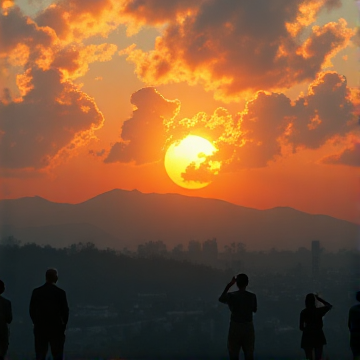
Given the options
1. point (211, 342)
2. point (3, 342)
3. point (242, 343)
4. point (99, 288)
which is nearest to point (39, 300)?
point (3, 342)

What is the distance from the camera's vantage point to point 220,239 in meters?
158

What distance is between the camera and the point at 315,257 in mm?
145875

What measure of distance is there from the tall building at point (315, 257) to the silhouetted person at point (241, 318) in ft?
376

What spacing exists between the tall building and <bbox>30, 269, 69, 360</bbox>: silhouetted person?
11534cm

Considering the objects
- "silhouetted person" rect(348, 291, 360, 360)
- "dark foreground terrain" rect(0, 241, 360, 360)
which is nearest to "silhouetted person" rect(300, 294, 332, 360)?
"silhouetted person" rect(348, 291, 360, 360)

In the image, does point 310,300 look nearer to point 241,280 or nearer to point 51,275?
point 241,280

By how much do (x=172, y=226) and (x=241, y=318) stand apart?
150 meters

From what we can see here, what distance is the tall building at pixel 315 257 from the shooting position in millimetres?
128250

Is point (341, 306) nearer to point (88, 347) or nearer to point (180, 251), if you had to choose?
point (88, 347)

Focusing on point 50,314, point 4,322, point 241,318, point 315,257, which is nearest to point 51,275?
point 50,314

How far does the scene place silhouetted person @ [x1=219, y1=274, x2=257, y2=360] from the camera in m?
11.5

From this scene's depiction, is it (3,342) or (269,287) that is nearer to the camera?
(3,342)

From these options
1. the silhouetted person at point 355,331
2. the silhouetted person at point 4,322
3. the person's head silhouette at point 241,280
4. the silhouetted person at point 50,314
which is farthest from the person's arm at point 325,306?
the silhouetted person at point 4,322

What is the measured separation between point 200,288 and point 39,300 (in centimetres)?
9302
